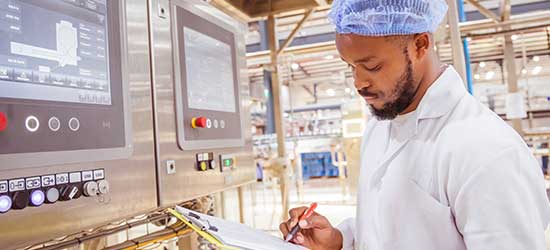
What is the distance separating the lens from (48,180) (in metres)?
0.77

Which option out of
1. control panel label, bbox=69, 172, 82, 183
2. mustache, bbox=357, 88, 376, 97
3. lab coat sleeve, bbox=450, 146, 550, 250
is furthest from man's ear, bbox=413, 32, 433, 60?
control panel label, bbox=69, 172, 82, 183

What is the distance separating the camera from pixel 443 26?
1.98 metres

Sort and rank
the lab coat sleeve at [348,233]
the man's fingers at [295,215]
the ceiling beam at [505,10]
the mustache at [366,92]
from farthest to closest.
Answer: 1. the ceiling beam at [505,10]
2. the lab coat sleeve at [348,233]
3. the man's fingers at [295,215]
4. the mustache at [366,92]

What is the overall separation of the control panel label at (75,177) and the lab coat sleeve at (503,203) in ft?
2.50

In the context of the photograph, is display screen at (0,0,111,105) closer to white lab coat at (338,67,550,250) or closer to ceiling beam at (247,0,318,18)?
white lab coat at (338,67,550,250)

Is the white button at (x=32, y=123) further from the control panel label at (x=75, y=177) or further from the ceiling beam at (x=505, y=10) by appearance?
the ceiling beam at (x=505, y=10)

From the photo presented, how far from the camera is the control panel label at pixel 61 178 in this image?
785mm

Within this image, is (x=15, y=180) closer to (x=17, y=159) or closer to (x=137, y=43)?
(x=17, y=159)

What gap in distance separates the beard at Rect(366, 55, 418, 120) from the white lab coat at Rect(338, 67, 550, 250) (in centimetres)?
3

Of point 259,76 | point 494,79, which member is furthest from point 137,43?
point 494,79

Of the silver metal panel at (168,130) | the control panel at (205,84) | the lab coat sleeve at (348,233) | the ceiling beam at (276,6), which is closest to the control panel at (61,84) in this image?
the silver metal panel at (168,130)

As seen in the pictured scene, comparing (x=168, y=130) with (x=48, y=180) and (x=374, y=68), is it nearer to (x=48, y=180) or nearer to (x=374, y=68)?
(x=48, y=180)

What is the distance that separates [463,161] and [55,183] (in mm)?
793

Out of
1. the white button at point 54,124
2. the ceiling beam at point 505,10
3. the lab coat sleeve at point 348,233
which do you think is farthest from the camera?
the ceiling beam at point 505,10
